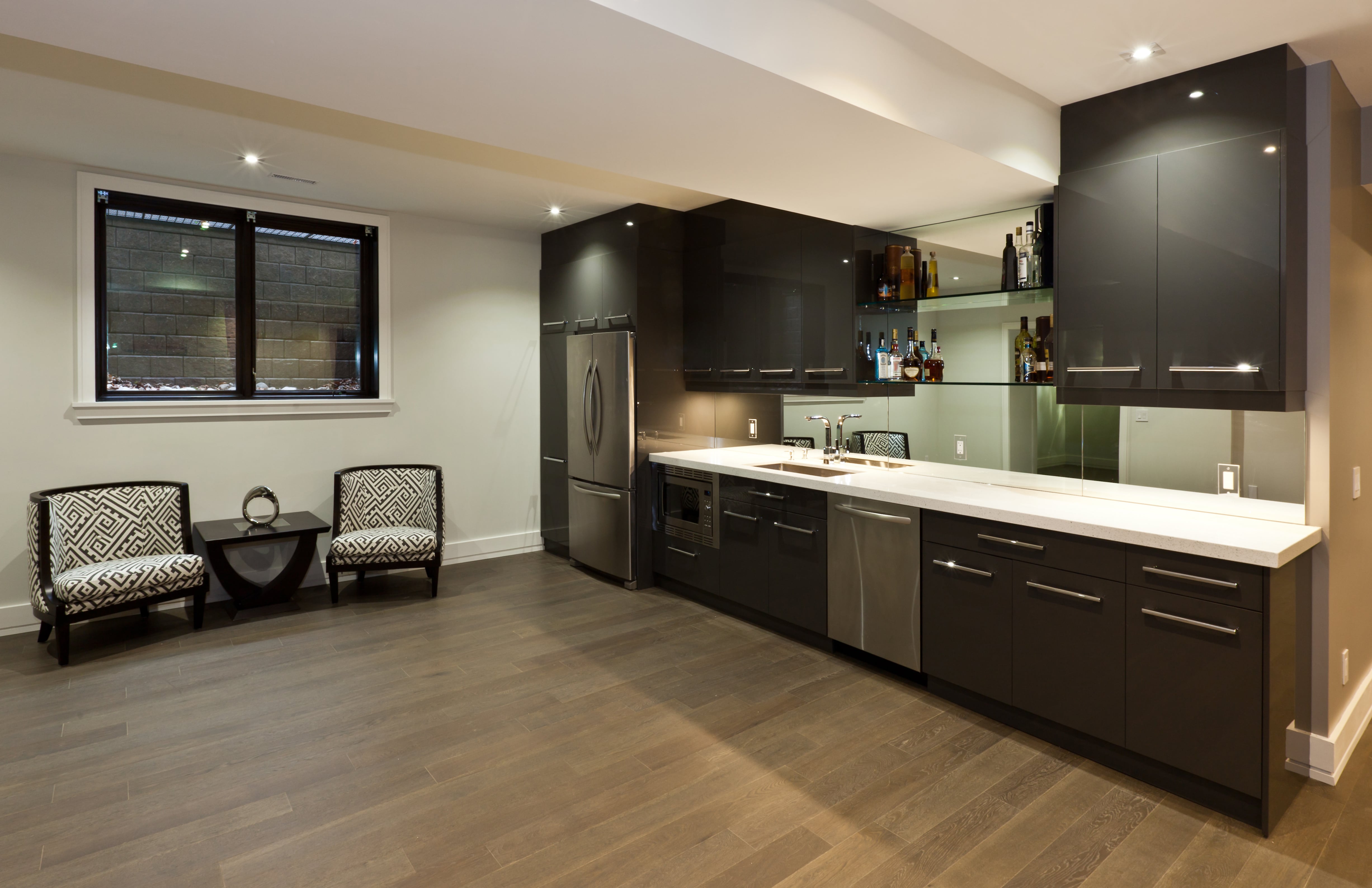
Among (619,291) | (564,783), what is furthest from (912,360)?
(564,783)

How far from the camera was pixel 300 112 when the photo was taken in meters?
3.46

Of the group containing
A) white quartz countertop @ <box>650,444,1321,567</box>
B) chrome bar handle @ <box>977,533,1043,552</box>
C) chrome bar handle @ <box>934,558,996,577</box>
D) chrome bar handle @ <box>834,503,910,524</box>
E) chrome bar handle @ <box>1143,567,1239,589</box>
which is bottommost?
chrome bar handle @ <box>934,558,996,577</box>

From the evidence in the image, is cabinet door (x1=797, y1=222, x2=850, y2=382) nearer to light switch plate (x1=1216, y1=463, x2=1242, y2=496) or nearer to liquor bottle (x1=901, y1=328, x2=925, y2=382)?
liquor bottle (x1=901, y1=328, x2=925, y2=382)

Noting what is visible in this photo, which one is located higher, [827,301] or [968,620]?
[827,301]

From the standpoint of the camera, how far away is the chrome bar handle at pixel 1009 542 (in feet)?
9.25

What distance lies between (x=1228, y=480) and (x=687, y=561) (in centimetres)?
291

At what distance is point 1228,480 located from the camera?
109 inches

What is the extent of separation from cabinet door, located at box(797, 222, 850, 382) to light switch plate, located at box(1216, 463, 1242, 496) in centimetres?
160

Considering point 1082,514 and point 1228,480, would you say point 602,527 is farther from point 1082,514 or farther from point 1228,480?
point 1228,480

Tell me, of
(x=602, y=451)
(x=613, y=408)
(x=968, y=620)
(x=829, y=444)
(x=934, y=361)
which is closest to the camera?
(x=968, y=620)

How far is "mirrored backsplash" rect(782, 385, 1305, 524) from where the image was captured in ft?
8.82

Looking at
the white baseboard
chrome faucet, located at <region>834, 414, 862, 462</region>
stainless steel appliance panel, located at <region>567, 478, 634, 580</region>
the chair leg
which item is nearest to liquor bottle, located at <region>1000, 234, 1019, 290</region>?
chrome faucet, located at <region>834, 414, 862, 462</region>

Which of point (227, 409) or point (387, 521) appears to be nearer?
point (227, 409)

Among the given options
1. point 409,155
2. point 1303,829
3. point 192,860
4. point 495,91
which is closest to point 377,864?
point 192,860
